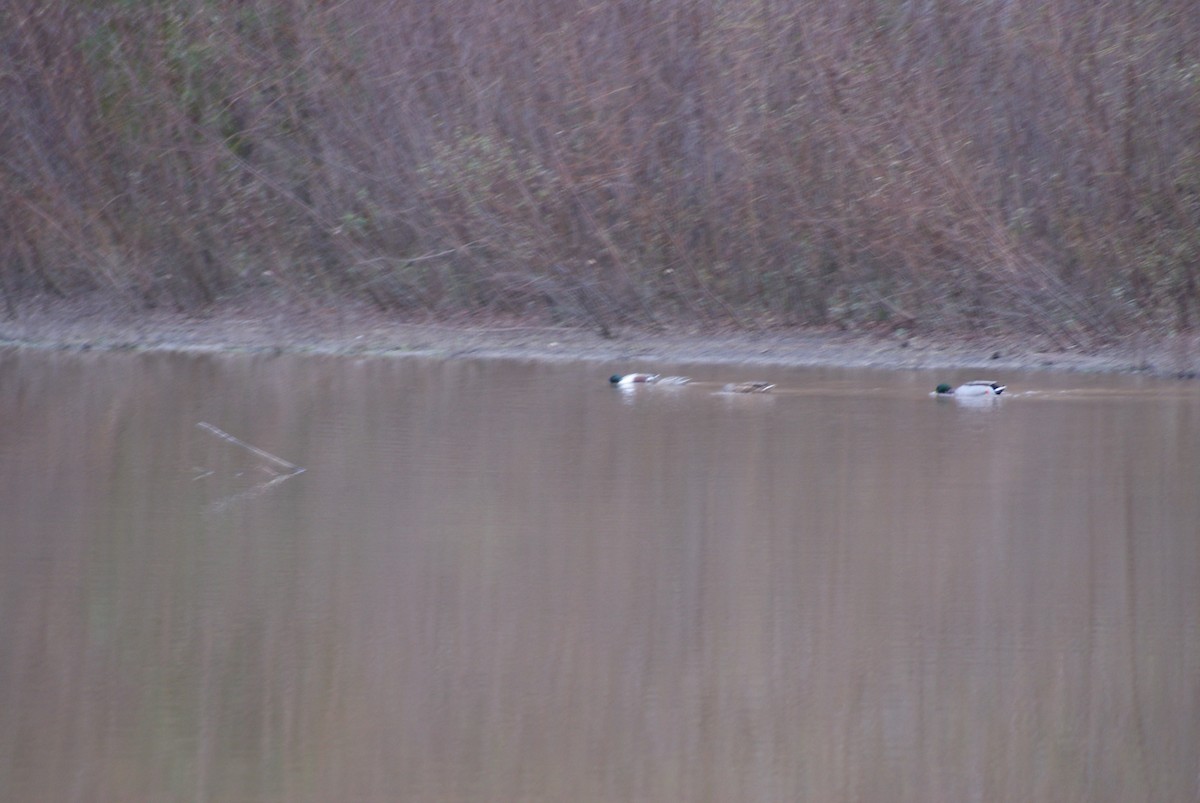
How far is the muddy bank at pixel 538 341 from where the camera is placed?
11297 millimetres

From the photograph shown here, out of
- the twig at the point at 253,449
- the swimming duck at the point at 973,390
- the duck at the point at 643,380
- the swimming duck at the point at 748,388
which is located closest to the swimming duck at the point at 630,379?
the duck at the point at 643,380

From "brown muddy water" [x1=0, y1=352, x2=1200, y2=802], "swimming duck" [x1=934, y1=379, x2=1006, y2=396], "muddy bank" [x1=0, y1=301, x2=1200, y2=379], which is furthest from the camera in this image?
"muddy bank" [x1=0, y1=301, x2=1200, y2=379]

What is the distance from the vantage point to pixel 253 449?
24.2 feet

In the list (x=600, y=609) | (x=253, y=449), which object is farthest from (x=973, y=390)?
(x=600, y=609)

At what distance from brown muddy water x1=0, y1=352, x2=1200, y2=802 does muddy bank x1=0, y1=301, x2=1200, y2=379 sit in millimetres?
2801

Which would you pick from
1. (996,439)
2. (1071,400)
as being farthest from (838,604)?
(1071,400)

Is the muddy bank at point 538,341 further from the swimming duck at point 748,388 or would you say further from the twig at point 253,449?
the twig at point 253,449

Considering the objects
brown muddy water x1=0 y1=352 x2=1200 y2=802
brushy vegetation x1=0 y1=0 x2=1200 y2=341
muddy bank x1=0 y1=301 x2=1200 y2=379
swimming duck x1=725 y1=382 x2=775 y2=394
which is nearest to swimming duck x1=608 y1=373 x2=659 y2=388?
swimming duck x1=725 y1=382 x2=775 y2=394

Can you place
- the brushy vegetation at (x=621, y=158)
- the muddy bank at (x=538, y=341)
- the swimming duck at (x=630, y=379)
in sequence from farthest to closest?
the brushy vegetation at (x=621, y=158) < the muddy bank at (x=538, y=341) < the swimming duck at (x=630, y=379)

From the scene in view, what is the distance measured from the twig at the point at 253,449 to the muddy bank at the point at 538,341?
12.3ft

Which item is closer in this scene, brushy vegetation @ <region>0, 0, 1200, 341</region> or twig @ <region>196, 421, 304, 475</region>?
twig @ <region>196, 421, 304, 475</region>

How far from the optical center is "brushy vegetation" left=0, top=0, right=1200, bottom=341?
1222 centimetres

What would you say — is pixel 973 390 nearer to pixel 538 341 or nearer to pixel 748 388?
pixel 748 388

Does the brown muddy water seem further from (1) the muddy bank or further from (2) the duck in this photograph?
(1) the muddy bank
